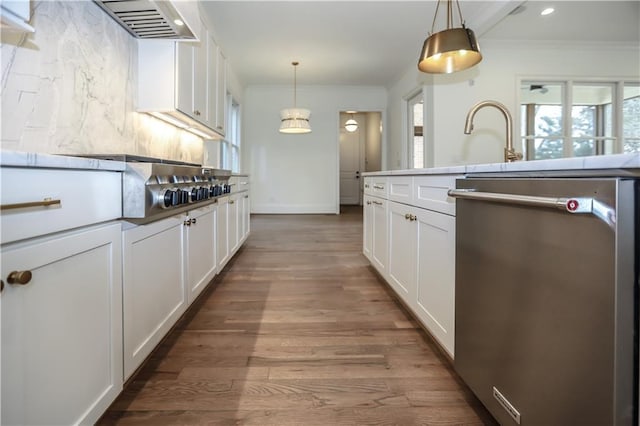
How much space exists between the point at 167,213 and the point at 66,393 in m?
→ 0.79

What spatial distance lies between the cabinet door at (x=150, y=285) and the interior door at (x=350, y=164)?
8.78m

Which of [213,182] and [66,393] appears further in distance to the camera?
[213,182]

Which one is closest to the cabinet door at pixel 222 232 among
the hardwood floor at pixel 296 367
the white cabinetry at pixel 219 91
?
the hardwood floor at pixel 296 367

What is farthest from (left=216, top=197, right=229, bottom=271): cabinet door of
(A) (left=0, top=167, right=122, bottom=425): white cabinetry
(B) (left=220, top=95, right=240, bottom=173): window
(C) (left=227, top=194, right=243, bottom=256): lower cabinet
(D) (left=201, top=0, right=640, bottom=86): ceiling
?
(B) (left=220, top=95, right=240, bottom=173): window

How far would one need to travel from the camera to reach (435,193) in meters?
1.45

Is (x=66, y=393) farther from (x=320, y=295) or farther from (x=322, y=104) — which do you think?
(x=322, y=104)

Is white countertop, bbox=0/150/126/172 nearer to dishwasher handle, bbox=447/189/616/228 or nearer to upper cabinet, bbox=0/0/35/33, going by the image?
upper cabinet, bbox=0/0/35/33

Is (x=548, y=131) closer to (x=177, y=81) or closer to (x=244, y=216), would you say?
(x=244, y=216)

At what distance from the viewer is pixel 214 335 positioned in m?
1.71

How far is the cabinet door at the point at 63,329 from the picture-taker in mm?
679

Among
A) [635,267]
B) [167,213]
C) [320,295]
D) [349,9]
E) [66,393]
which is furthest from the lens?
[349,9]

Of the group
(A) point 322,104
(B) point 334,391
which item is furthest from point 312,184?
(B) point 334,391

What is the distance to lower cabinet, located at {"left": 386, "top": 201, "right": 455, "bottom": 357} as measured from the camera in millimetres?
1312

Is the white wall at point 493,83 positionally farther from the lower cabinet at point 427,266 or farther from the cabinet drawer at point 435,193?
the cabinet drawer at point 435,193
